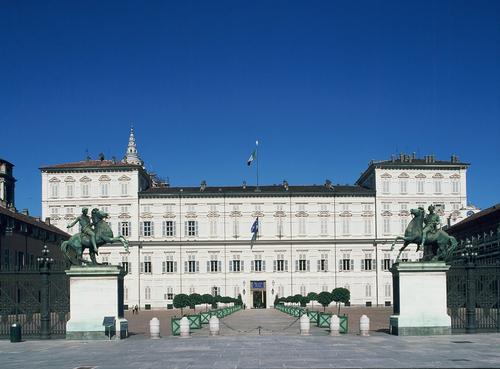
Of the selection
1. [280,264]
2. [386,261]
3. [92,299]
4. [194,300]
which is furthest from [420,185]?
[92,299]

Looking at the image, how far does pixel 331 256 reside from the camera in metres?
94.5

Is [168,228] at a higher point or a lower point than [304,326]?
higher

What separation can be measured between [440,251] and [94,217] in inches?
525

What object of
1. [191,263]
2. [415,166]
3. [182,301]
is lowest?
[182,301]

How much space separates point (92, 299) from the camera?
1115 inches

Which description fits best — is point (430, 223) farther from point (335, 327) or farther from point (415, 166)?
point (415, 166)

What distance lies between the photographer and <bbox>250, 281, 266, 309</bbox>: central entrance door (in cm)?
9419

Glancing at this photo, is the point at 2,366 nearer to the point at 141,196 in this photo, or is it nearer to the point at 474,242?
the point at 474,242

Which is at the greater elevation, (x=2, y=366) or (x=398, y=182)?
(x=398, y=182)

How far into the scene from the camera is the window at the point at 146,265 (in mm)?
94188

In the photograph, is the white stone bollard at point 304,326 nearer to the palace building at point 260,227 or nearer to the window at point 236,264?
the palace building at point 260,227

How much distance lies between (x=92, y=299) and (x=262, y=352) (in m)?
7.91

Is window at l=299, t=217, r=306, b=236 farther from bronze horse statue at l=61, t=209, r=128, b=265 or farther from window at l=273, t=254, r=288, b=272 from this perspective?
bronze horse statue at l=61, t=209, r=128, b=265

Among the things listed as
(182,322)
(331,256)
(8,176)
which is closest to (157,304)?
(331,256)
